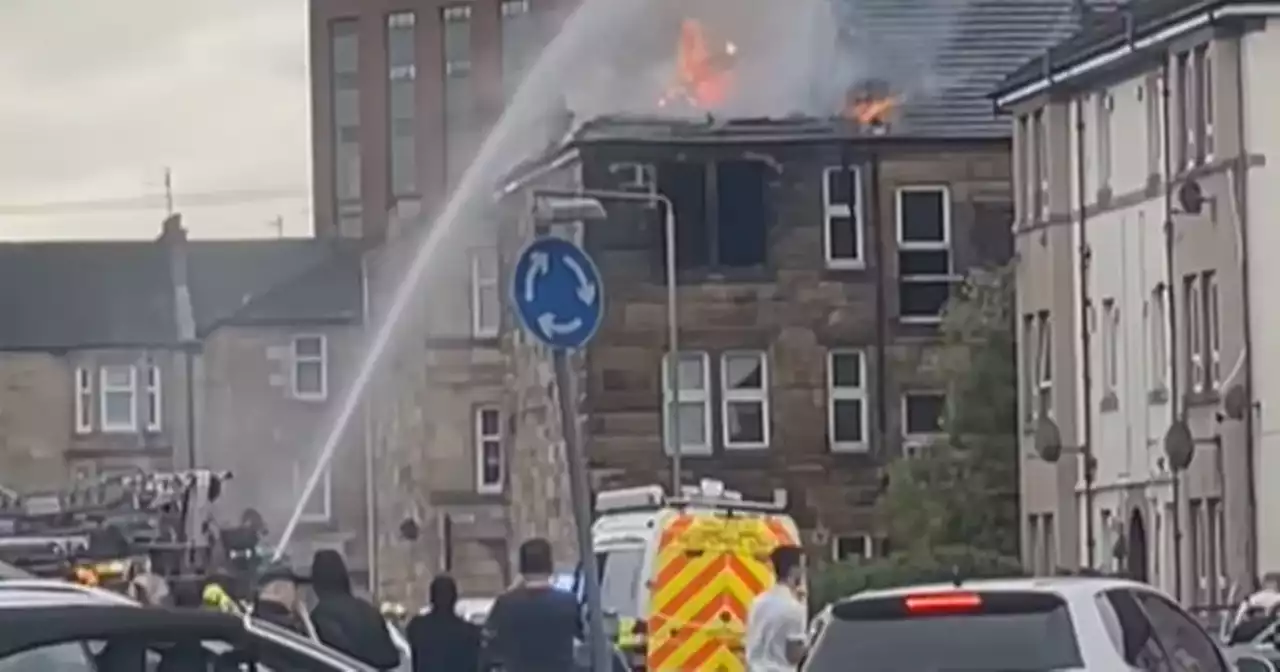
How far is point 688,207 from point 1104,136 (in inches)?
437

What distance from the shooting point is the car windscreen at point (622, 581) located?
1203 inches

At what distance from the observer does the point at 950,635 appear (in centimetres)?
1571

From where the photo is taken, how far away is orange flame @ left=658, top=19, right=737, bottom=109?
231 feet

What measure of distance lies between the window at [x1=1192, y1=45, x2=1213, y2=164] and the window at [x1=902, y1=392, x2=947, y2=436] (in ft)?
48.5

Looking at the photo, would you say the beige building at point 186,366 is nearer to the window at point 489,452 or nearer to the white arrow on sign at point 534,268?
the window at point 489,452

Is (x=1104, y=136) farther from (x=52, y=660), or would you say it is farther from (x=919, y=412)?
(x=52, y=660)

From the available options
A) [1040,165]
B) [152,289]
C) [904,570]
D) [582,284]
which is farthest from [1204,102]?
[152,289]

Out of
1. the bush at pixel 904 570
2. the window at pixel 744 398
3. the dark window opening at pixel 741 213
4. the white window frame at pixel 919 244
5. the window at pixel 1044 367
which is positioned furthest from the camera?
the white window frame at pixel 919 244

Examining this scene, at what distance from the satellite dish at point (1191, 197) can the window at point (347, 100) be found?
60.0m

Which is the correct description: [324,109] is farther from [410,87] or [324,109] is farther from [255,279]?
[255,279]

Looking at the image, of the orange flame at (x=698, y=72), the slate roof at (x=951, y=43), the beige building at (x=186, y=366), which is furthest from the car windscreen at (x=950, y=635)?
the beige building at (x=186, y=366)

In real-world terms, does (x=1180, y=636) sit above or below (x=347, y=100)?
below

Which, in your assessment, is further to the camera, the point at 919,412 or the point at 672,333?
the point at 919,412

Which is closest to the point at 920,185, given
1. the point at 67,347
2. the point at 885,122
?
the point at 885,122
